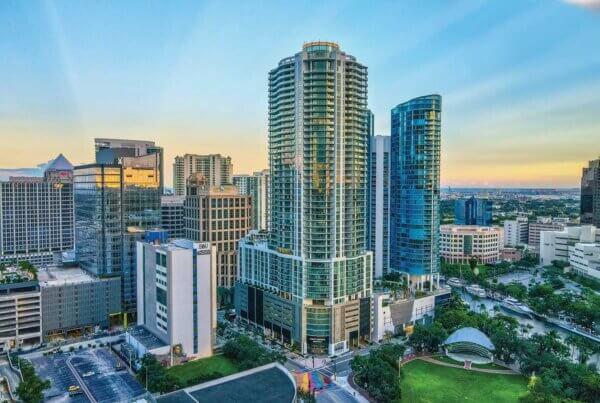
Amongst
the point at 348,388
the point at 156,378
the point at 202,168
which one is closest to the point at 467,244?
the point at 348,388

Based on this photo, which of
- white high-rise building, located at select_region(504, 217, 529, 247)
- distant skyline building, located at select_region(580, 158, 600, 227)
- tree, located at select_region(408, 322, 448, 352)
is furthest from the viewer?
white high-rise building, located at select_region(504, 217, 529, 247)

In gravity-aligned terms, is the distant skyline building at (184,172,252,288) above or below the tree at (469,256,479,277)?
above

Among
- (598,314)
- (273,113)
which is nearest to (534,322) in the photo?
(598,314)

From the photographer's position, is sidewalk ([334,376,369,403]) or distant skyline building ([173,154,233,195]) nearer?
sidewalk ([334,376,369,403])

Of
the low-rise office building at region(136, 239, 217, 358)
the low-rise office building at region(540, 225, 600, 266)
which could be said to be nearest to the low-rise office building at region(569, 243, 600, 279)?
the low-rise office building at region(540, 225, 600, 266)

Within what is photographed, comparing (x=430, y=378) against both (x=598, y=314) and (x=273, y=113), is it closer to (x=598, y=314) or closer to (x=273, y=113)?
(x=598, y=314)

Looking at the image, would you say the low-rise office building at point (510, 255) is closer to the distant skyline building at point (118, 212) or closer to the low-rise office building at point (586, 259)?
the low-rise office building at point (586, 259)

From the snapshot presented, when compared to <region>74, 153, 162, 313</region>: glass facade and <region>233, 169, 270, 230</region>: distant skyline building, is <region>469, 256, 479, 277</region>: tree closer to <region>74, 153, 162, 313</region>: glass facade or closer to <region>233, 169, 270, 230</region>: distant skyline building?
<region>233, 169, 270, 230</region>: distant skyline building

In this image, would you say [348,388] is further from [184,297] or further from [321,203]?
[321,203]
